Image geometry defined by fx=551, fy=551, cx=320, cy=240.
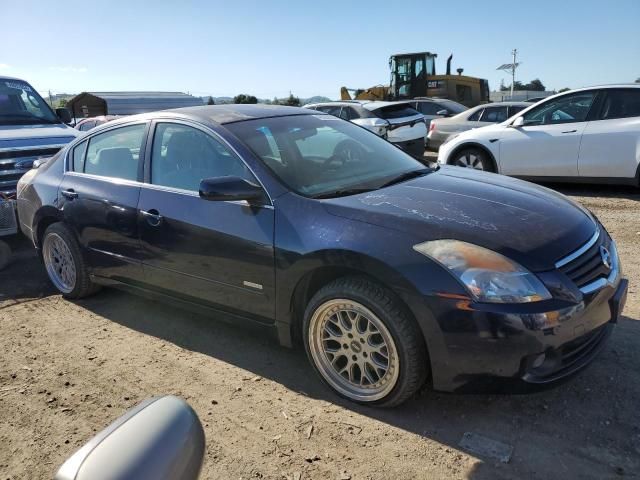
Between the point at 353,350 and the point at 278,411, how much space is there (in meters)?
0.55

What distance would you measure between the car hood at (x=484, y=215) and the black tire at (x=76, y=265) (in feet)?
8.41

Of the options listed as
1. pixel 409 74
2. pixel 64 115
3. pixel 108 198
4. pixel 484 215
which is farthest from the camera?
pixel 409 74

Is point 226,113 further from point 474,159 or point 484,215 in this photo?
point 474,159

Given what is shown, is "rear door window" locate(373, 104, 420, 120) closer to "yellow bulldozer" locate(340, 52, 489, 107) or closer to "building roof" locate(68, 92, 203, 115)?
"yellow bulldozer" locate(340, 52, 489, 107)

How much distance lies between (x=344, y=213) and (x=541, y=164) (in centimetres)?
633

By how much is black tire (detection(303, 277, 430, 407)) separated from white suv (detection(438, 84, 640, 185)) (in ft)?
20.4

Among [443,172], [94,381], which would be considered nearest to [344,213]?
[443,172]

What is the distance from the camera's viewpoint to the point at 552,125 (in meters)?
8.27

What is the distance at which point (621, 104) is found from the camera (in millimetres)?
7668

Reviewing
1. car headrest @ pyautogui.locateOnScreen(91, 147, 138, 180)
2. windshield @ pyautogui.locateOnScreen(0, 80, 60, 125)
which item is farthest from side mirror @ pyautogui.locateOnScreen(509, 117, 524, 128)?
windshield @ pyautogui.locateOnScreen(0, 80, 60, 125)

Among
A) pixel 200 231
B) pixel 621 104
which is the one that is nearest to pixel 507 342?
pixel 200 231

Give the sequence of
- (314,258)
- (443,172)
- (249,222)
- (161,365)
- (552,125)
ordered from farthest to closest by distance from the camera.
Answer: (552,125) < (443,172) < (161,365) < (249,222) < (314,258)

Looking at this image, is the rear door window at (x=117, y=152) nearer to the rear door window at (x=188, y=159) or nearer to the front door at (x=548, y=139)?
the rear door window at (x=188, y=159)

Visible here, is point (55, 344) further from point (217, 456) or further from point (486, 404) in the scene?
point (486, 404)
